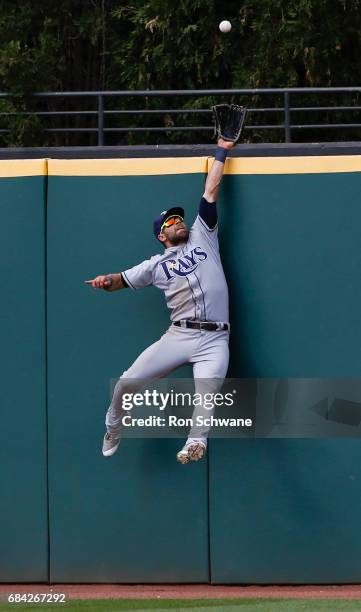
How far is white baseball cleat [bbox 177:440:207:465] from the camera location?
23.1 ft

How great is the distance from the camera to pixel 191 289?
730 cm

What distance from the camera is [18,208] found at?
302 inches

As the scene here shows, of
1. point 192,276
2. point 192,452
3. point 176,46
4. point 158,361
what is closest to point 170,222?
point 192,276

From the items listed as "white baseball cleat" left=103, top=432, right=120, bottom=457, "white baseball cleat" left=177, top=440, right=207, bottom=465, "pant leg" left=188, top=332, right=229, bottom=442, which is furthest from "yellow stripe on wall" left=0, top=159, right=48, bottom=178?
"white baseball cleat" left=177, top=440, right=207, bottom=465

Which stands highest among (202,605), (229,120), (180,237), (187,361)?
(229,120)

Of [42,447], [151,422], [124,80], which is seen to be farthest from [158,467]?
[124,80]

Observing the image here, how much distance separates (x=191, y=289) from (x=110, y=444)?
114 cm

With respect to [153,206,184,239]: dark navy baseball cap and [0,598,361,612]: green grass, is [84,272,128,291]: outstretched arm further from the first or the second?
[0,598,361,612]: green grass

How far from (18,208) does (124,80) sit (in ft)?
26.2

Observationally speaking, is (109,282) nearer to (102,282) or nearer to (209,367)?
(102,282)

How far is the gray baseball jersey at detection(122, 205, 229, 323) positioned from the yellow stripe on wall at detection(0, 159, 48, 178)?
0.91 metres

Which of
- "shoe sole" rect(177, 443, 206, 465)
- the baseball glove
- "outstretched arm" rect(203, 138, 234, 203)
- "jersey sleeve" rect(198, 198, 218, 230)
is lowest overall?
"shoe sole" rect(177, 443, 206, 465)

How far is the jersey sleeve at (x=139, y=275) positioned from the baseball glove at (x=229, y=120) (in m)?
0.93

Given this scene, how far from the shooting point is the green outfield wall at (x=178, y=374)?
750cm
